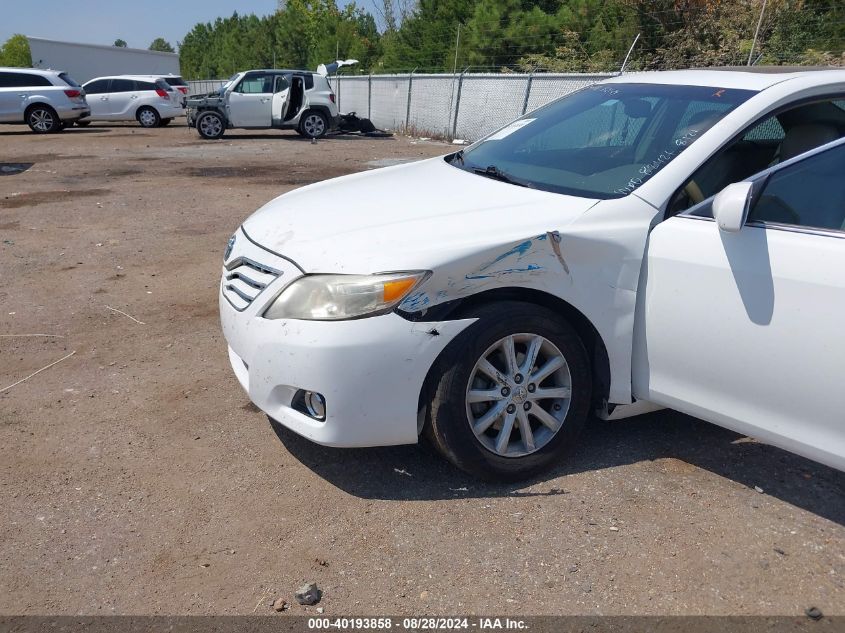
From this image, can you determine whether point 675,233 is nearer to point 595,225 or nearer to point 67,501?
point 595,225

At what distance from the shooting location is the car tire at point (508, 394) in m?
2.91

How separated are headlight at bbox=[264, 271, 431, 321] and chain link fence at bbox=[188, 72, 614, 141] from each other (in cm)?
1161

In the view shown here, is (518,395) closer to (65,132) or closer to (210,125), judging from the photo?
(210,125)

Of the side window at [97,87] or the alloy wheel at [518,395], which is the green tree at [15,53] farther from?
the alloy wheel at [518,395]

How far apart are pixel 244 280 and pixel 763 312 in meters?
2.13

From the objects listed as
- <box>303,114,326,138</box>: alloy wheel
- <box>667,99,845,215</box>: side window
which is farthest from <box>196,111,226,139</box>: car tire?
<box>667,99,845,215</box>: side window

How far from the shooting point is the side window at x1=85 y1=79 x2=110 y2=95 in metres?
23.7

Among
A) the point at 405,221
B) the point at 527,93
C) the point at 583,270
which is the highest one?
the point at 405,221

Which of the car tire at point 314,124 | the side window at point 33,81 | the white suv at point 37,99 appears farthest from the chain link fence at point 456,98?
the side window at point 33,81

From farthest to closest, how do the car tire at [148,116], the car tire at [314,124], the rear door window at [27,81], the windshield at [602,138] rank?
the car tire at [148,116]
the rear door window at [27,81]
the car tire at [314,124]
the windshield at [602,138]

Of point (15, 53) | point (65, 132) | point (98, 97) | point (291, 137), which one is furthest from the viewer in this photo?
point (15, 53)

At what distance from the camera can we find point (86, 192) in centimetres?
1045

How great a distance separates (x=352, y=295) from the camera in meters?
2.79

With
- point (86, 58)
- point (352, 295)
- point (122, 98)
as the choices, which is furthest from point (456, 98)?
point (86, 58)
